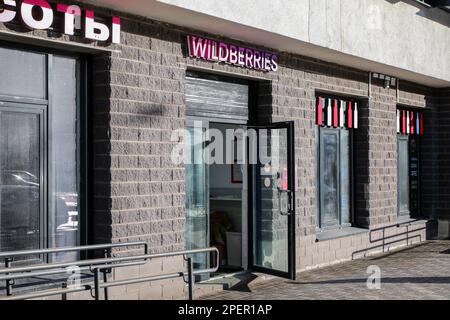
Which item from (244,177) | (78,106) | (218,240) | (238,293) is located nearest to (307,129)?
(244,177)

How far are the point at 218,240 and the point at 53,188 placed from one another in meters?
4.05

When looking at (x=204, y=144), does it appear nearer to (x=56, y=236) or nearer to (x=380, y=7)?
(x=56, y=236)

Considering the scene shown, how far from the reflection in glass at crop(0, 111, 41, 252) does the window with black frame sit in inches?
236

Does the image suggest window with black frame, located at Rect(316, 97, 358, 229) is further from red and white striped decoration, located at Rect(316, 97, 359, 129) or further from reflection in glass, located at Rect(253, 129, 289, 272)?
reflection in glass, located at Rect(253, 129, 289, 272)

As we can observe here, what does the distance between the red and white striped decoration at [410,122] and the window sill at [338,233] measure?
3.15m

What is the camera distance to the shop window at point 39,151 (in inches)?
278

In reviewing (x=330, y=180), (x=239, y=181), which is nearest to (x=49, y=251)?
(x=239, y=181)

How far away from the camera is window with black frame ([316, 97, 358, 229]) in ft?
40.2

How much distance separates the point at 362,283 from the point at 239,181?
2696 mm

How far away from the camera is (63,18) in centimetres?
721

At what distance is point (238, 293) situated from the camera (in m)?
9.20

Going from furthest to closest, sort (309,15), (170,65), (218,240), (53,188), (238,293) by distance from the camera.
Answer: (218,240) < (309,15) < (238,293) < (170,65) < (53,188)

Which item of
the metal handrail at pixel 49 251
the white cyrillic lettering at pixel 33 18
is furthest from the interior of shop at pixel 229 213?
the white cyrillic lettering at pixel 33 18

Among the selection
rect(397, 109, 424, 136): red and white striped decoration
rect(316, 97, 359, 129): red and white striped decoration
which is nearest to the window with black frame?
rect(316, 97, 359, 129): red and white striped decoration
